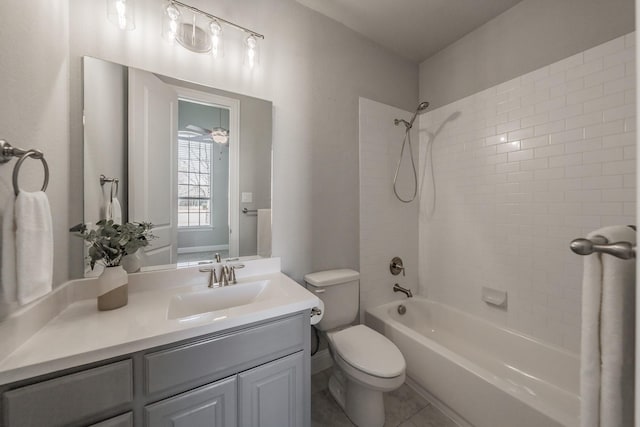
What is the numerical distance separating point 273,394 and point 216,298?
20.7 inches

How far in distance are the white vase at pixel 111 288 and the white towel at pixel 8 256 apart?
36 cm

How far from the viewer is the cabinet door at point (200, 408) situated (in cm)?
79

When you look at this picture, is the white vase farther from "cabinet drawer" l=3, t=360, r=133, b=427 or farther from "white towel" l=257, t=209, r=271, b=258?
"white towel" l=257, t=209, r=271, b=258

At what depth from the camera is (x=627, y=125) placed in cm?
124

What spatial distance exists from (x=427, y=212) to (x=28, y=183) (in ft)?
8.10

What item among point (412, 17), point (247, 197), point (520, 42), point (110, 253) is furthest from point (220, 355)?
point (520, 42)

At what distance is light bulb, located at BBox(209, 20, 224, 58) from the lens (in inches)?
52.4

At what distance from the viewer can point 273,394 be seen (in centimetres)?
99

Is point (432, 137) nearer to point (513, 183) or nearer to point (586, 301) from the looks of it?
point (513, 183)

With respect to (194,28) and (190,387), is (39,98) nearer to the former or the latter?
(194,28)

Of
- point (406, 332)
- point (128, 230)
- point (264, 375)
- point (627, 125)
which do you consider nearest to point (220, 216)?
point (128, 230)

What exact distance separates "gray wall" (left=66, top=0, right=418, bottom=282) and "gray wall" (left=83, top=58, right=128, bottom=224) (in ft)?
0.15

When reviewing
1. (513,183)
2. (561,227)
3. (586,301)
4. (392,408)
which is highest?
(513,183)

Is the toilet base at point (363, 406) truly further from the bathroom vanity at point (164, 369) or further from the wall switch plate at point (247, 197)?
the wall switch plate at point (247, 197)
